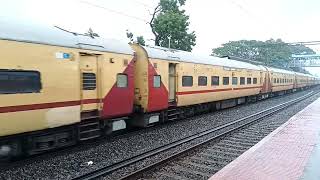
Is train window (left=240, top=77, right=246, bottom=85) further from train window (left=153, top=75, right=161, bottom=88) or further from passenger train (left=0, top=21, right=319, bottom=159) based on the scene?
train window (left=153, top=75, right=161, bottom=88)

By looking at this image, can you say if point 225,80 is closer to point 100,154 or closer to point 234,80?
point 234,80

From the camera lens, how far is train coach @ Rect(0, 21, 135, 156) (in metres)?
8.52

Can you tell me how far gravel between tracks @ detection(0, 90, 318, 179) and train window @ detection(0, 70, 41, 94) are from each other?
6.11ft

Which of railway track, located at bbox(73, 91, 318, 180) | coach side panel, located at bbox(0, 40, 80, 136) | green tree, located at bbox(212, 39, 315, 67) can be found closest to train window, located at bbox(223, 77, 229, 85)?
railway track, located at bbox(73, 91, 318, 180)

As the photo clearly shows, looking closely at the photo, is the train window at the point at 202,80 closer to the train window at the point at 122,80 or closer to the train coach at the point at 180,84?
the train coach at the point at 180,84

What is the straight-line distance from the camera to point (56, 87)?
32.0 feet

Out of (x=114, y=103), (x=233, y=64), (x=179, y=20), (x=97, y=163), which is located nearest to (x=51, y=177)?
(x=97, y=163)

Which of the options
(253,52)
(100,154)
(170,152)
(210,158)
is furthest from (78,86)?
(253,52)

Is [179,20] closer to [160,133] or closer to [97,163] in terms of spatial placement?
[160,133]

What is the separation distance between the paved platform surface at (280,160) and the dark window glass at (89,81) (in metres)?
4.80

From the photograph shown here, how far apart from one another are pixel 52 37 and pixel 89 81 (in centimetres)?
190

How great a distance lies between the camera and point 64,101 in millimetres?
10047

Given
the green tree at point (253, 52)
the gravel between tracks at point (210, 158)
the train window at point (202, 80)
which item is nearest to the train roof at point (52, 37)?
the gravel between tracks at point (210, 158)

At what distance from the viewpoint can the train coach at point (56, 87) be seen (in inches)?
Result: 335
